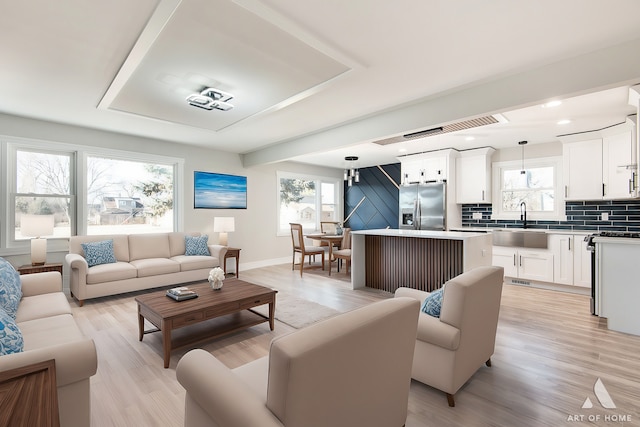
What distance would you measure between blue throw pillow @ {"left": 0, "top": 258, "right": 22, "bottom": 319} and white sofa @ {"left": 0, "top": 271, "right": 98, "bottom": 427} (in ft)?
0.27

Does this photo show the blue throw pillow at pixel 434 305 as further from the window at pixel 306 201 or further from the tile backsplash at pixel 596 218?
the window at pixel 306 201

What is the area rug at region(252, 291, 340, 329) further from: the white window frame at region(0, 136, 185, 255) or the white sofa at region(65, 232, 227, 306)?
the white window frame at region(0, 136, 185, 255)

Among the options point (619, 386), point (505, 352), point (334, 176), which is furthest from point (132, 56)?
point (334, 176)

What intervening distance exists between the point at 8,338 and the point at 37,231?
3114mm

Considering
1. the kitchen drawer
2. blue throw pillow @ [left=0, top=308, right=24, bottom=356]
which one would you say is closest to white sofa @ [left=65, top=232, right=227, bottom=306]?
the kitchen drawer

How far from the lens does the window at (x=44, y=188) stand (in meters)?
4.16

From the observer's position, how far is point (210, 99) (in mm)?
3227

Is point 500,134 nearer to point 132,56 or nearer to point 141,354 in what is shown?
point 132,56

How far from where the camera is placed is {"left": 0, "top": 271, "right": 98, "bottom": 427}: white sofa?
134 centimetres

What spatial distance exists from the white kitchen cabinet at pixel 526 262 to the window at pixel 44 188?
7069mm

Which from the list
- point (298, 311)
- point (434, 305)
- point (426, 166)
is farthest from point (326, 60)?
point (426, 166)

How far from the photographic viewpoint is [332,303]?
4027 mm

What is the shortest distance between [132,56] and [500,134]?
4904 mm

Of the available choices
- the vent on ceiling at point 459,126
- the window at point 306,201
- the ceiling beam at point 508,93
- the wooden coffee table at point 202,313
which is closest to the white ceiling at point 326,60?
the ceiling beam at point 508,93
